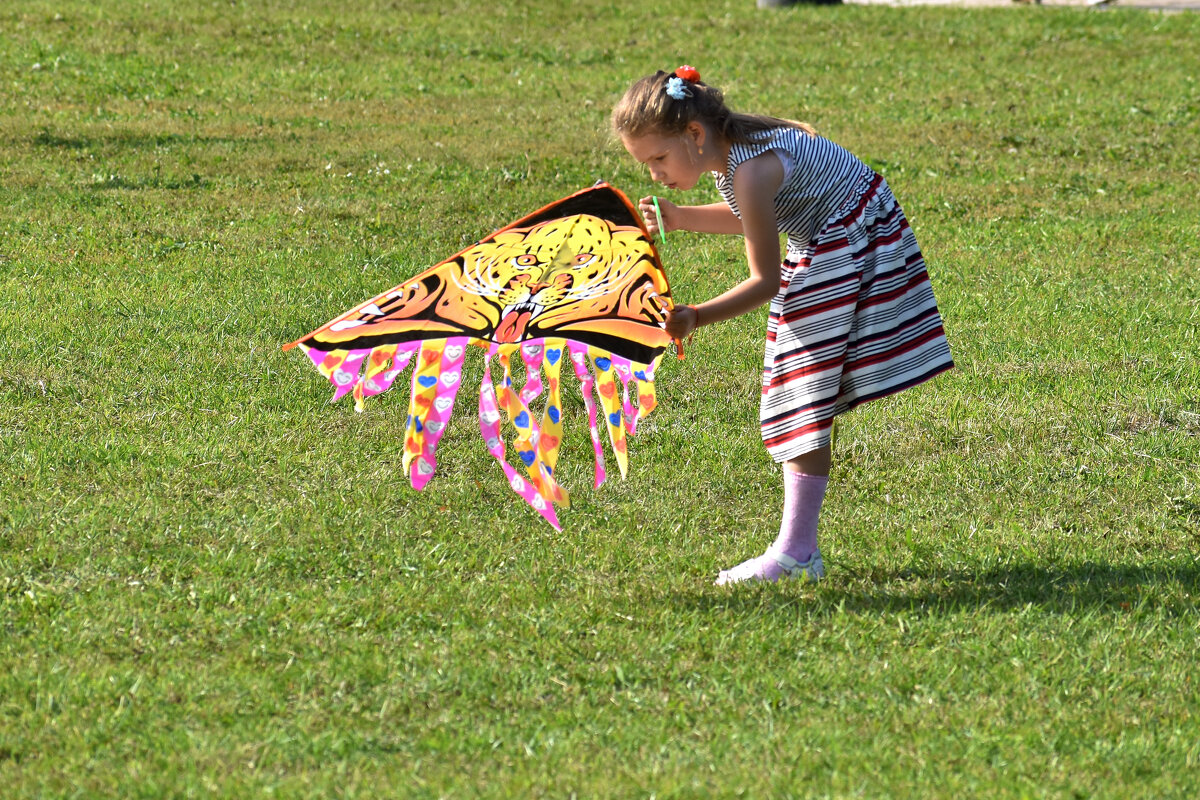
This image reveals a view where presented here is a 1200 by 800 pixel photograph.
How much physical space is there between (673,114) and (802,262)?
59 cm

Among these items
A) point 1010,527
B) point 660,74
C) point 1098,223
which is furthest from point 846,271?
point 1098,223

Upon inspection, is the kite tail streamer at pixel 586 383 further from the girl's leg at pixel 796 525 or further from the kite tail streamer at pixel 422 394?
the girl's leg at pixel 796 525

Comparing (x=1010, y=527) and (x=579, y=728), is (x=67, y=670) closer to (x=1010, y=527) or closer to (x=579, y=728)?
(x=579, y=728)

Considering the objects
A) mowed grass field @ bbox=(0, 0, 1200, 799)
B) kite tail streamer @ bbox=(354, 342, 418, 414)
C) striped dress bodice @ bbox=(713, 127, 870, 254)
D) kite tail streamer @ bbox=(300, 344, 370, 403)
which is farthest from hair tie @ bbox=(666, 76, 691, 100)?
mowed grass field @ bbox=(0, 0, 1200, 799)

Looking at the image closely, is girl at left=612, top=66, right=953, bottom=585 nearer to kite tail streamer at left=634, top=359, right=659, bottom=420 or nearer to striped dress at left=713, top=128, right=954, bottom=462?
striped dress at left=713, top=128, right=954, bottom=462

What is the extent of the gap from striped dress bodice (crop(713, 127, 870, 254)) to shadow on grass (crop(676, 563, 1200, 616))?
1.07 metres

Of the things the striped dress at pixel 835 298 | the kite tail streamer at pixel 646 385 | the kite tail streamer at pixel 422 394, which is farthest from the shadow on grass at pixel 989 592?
the kite tail streamer at pixel 422 394

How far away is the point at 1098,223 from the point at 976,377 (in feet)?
11.3

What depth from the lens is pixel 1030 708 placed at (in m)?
3.38

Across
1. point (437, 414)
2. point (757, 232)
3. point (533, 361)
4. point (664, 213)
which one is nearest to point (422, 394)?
point (437, 414)

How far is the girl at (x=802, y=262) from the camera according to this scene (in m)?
3.79

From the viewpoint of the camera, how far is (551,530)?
177 inches

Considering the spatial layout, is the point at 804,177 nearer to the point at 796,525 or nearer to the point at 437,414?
the point at 796,525

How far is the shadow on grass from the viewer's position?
13.0ft
